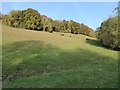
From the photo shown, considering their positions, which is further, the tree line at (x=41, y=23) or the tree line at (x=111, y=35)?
the tree line at (x=41, y=23)

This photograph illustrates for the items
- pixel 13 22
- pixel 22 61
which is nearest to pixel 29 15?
pixel 13 22

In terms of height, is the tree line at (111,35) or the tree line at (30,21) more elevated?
the tree line at (30,21)

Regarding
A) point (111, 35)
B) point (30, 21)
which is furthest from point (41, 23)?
point (111, 35)

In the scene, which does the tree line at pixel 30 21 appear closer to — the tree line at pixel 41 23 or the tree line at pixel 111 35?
the tree line at pixel 41 23

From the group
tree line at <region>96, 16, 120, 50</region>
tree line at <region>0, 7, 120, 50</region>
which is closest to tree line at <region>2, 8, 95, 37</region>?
tree line at <region>0, 7, 120, 50</region>

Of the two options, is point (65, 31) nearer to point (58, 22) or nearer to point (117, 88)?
point (58, 22)

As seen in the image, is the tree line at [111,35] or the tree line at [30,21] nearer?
the tree line at [111,35]

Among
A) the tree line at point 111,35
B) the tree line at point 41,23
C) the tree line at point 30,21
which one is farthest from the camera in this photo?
the tree line at point 30,21

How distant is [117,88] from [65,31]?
85.7 m

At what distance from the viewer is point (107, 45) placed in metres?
68.7

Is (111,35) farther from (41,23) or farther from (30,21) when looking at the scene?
(30,21)

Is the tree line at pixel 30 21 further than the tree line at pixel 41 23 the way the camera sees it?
Yes

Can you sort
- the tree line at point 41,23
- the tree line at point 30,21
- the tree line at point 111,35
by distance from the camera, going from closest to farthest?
the tree line at point 111,35
the tree line at point 41,23
the tree line at point 30,21

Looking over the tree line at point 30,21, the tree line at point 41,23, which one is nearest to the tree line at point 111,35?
the tree line at point 41,23
